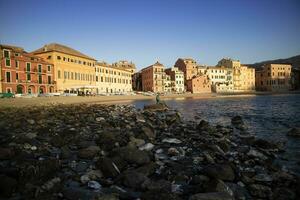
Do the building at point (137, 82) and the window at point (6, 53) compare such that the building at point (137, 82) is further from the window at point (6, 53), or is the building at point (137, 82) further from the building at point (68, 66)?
the window at point (6, 53)

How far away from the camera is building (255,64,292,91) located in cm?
13012

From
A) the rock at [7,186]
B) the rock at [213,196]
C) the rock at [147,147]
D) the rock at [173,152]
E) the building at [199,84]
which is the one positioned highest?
the building at [199,84]

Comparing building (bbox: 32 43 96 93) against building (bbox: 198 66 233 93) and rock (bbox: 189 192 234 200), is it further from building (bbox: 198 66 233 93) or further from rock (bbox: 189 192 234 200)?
rock (bbox: 189 192 234 200)

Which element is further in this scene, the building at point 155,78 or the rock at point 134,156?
the building at point 155,78

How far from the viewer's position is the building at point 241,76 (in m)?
128

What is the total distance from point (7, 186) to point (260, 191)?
5286 millimetres

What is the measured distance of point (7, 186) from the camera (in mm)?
4949

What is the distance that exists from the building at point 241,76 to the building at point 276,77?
608cm

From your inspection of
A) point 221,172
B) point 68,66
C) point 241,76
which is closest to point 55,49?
point 68,66

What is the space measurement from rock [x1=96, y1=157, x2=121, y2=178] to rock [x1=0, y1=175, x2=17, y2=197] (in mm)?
1979

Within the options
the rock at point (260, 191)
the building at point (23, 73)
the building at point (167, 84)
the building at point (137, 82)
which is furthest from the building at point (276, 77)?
the rock at point (260, 191)

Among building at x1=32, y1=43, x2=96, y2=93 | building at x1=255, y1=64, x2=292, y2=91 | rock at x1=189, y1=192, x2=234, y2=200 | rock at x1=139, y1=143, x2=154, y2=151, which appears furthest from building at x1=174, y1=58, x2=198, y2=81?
rock at x1=189, y1=192, x2=234, y2=200

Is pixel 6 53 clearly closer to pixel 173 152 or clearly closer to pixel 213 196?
pixel 173 152

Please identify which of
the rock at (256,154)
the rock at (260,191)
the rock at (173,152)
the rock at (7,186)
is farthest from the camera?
the rock at (173,152)
